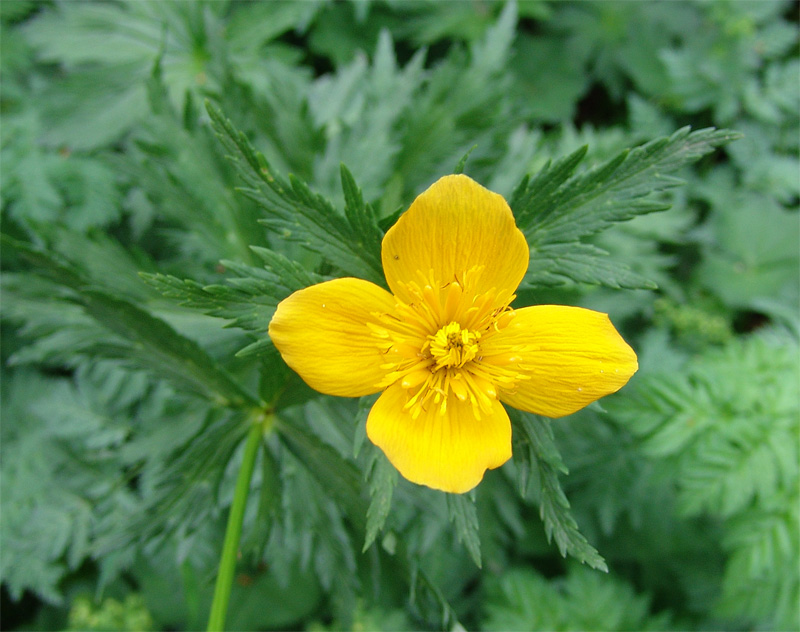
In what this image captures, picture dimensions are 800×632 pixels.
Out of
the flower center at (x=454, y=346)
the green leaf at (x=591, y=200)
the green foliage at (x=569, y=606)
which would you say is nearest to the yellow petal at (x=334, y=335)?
the flower center at (x=454, y=346)

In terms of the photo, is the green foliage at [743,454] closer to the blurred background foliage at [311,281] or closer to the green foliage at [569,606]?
the blurred background foliage at [311,281]

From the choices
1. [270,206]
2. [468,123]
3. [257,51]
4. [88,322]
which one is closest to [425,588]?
[270,206]

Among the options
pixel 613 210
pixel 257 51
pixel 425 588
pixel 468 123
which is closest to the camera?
pixel 613 210

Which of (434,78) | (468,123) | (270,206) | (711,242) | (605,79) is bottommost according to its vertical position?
(711,242)

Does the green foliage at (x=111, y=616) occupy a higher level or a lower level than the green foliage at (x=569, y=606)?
higher

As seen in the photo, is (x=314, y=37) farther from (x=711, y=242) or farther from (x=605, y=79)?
(x=711, y=242)

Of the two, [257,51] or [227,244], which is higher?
[257,51]

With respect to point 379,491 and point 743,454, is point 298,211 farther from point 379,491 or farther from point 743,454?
point 743,454
